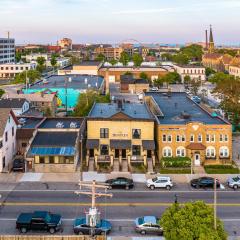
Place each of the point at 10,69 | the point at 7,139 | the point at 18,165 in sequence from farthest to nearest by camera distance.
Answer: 1. the point at 10,69
2. the point at 7,139
3. the point at 18,165

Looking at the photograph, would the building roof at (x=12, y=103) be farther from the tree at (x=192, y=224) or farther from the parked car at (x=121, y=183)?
the tree at (x=192, y=224)

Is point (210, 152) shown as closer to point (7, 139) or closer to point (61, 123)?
point (61, 123)

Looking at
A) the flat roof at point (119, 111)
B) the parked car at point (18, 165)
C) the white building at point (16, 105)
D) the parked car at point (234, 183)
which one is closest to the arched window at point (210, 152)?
the flat roof at point (119, 111)

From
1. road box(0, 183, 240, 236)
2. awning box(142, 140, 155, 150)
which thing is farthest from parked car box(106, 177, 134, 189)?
awning box(142, 140, 155, 150)

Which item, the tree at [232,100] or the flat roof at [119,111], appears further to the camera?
the tree at [232,100]

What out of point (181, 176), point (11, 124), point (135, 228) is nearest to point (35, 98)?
point (11, 124)

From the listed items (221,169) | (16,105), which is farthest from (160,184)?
(16,105)
